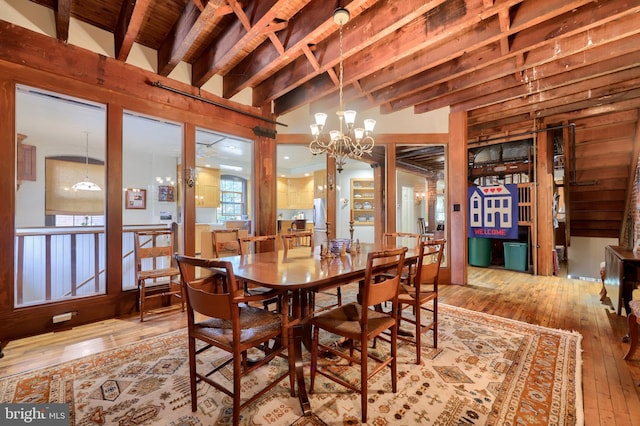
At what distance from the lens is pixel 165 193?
21.7ft

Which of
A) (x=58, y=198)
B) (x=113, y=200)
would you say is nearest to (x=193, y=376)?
(x=113, y=200)

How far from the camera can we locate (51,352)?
2.30m

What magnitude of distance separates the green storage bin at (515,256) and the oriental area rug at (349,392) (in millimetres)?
3679

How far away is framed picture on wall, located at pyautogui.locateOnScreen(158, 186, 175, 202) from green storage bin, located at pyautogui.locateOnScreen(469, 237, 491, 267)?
6971mm

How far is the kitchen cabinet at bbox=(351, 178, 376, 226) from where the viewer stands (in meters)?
7.34

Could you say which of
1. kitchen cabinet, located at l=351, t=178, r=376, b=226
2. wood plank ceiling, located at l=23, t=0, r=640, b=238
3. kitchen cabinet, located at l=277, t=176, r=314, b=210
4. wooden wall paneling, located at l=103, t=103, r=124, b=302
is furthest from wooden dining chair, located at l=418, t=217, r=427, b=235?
wooden wall paneling, located at l=103, t=103, r=124, b=302

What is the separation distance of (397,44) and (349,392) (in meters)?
3.21

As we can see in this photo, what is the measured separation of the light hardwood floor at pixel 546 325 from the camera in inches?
70.2

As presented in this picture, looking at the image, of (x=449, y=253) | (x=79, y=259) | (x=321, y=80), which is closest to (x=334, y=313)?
(x=321, y=80)

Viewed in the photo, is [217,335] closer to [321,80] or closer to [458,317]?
[458,317]

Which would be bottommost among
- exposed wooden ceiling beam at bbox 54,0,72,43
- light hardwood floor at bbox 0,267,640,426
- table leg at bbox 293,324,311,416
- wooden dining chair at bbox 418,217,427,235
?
light hardwood floor at bbox 0,267,640,426

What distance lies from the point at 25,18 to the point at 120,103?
899 mm

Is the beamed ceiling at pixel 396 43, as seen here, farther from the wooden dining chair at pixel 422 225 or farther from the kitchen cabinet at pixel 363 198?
the wooden dining chair at pixel 422 225

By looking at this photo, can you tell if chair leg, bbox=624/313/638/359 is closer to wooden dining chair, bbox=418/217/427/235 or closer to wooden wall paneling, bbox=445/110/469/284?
wooden wall paneling, bbox=445/110/469/284
